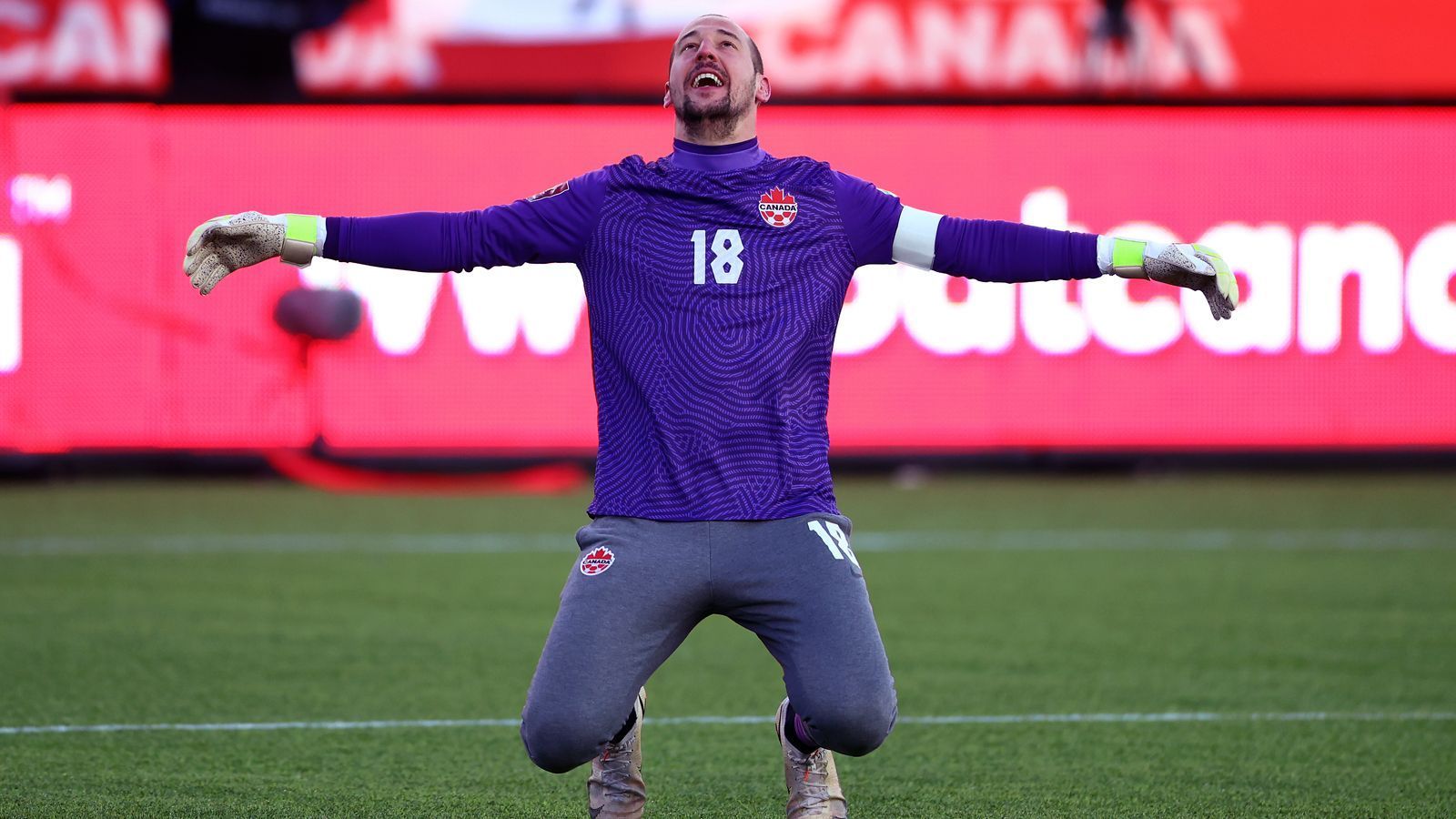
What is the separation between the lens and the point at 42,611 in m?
7.91

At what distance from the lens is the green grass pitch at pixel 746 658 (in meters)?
5.11

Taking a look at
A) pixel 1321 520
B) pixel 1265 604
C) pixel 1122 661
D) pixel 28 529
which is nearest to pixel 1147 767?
pixel 1122 661

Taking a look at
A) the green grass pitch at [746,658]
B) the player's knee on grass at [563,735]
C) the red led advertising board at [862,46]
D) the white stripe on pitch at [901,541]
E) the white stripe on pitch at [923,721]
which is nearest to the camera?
the player's knee on grass at [563,735]

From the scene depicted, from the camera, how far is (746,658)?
7113mm

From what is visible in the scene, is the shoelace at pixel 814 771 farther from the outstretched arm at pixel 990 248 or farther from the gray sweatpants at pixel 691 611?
the outstretched arm at pixel 990 248

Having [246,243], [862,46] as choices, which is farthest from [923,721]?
[862,46]

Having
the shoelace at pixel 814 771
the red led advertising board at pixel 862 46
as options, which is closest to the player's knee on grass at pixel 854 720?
the shoelace at pixel 814 771

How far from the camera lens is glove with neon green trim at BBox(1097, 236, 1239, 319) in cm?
400

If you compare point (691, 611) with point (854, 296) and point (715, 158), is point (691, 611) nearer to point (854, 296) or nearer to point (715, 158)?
point (715, 158)

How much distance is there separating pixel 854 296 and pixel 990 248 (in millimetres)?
7697

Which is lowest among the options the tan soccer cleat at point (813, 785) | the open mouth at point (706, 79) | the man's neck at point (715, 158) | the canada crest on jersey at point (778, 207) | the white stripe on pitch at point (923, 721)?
the white stripe on pitch at point (923, 721)

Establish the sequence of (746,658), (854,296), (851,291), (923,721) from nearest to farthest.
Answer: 1. (923,721)
2. (746,658)
3. (851,291)
4. (854,296)

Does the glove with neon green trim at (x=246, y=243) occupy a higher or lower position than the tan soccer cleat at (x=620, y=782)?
higher

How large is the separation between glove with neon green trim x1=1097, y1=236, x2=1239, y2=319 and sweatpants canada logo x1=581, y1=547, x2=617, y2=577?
1136mm
